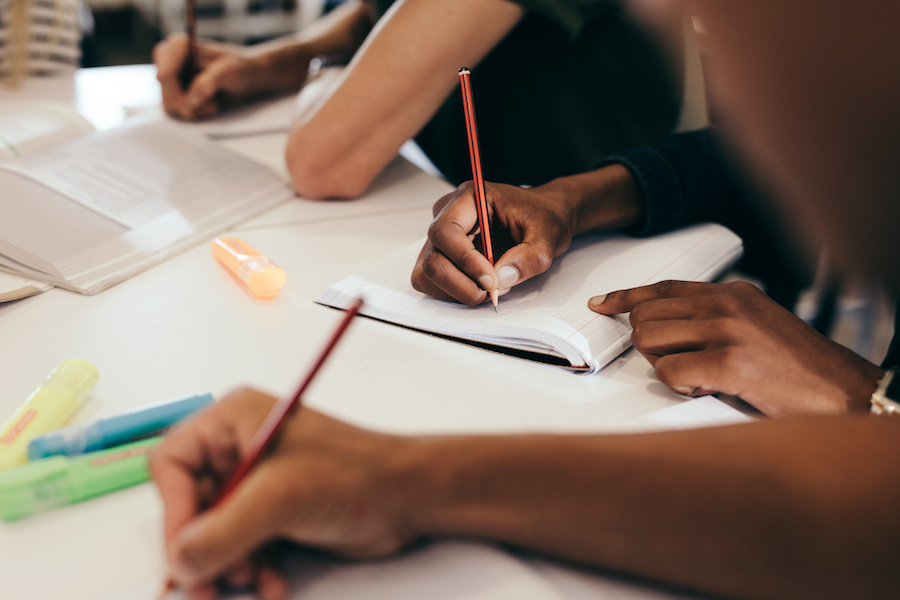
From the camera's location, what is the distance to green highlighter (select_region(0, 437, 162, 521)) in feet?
1.29

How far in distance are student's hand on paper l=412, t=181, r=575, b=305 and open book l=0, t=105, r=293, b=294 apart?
31 cm

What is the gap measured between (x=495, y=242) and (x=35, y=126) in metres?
0.73

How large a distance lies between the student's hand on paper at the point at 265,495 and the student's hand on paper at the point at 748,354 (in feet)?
0.85

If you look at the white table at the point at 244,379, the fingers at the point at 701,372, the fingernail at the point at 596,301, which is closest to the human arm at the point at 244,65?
the white table at the point at 244,379

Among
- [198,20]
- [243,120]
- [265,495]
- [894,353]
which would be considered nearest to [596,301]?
[894,353]

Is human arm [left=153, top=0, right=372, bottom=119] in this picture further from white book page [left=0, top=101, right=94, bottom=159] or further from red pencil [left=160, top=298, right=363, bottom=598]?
red pencil [left=160, top=298, right=363, bottom=598]

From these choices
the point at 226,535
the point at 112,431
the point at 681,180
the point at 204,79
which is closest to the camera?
the point at 226,535

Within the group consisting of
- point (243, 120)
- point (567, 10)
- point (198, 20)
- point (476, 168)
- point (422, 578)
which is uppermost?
point (567, 10)

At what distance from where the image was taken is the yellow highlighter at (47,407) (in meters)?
0.43

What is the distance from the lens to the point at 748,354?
0.51 m

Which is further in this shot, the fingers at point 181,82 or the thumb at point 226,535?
the fingers at point 181,82

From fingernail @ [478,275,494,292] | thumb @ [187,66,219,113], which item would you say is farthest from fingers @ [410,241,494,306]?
thumb @ [187,66,219,113]

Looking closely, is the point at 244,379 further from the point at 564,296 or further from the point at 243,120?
the point at 243,120

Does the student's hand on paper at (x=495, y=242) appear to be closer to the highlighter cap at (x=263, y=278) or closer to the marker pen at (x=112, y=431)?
the highlighter cap at (x=263, y=278)
